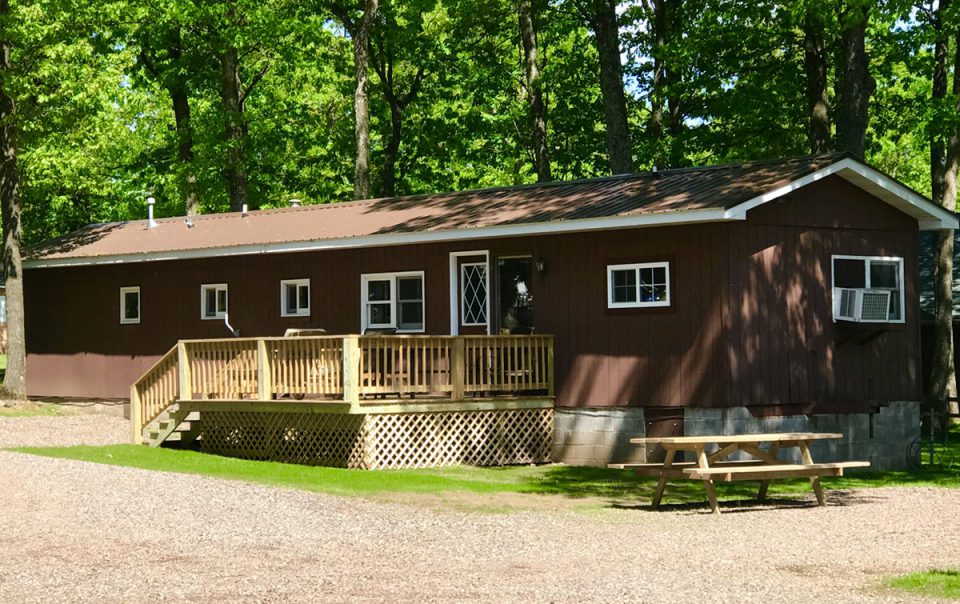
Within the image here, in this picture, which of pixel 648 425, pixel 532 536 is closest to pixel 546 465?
pixel 648 425

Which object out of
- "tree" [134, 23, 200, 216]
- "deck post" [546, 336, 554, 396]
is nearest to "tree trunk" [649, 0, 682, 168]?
"deck post" [546, 336, 554, 396]

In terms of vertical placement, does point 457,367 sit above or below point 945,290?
below

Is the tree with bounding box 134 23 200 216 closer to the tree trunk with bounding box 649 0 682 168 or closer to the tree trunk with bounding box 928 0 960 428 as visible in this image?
the tree trunk with bounding box 649 0 682 168

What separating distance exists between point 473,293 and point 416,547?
10102 mm

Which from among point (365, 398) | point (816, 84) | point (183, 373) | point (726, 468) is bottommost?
point (726, 468)

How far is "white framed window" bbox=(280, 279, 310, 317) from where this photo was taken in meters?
24.3

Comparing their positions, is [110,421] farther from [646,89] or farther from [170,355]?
[646,89]

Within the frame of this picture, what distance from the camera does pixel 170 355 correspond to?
71.1 ft

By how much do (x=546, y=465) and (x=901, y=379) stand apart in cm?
579

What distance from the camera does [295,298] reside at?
24641 mm

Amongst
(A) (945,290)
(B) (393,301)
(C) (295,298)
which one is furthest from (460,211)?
(A) (945,290)

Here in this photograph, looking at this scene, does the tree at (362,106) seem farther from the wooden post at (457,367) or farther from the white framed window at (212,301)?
the wooden post at (457,367)

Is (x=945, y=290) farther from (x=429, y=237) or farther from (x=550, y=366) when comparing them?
(x=429, y=237)

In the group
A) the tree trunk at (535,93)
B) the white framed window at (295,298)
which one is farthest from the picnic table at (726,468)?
the tree trunk at (535,93)
